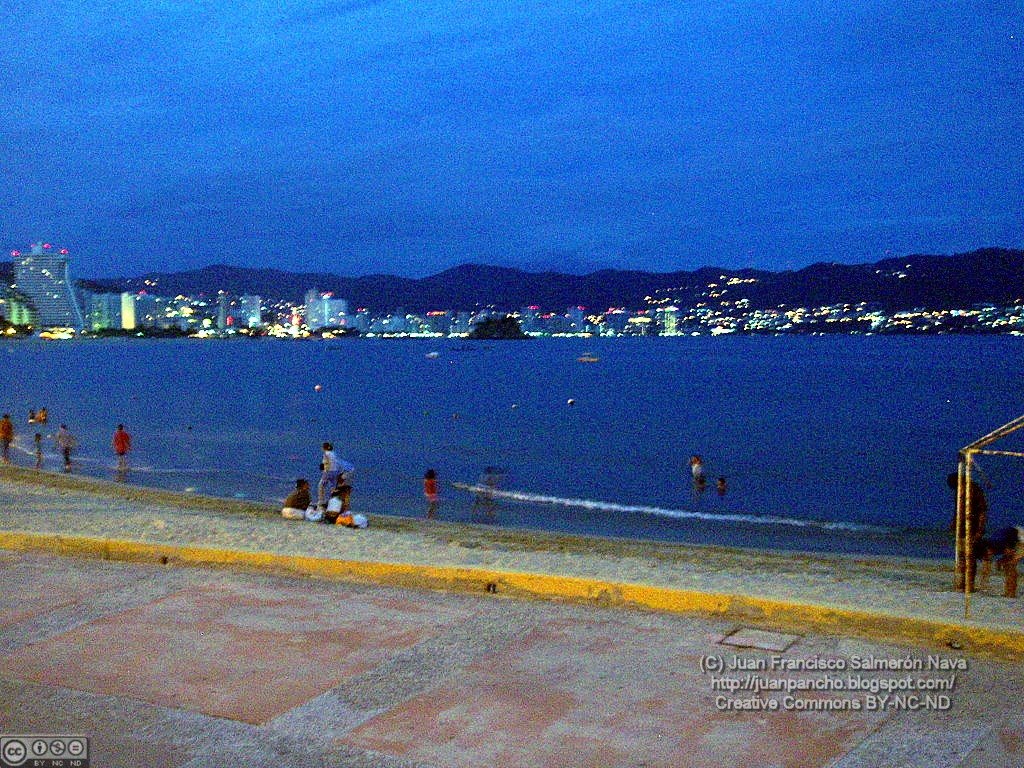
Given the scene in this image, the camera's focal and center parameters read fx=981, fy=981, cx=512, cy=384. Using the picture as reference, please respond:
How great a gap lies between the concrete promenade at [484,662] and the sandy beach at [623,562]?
45mm

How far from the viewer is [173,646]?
6465 mm

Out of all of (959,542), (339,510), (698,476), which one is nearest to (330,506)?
(339,510)

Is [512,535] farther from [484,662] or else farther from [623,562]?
[484,662]

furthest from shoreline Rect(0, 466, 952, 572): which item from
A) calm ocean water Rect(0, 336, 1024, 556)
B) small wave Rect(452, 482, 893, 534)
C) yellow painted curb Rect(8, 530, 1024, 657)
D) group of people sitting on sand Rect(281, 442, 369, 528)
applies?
yellow painted curb Rect(8, 530, 1024, 657)

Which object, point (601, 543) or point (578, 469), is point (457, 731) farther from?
point (578, 469)

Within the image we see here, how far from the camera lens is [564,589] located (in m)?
7.53

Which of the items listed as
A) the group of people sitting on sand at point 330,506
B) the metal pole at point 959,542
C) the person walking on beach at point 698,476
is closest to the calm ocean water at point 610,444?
the person walking on beach at point 698,476

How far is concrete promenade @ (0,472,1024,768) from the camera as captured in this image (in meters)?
4.91

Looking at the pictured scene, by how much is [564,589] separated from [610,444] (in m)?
32.2

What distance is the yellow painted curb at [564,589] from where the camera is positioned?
21.1ft

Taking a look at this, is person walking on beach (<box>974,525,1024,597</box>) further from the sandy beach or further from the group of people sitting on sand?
the group of people sitting on sand

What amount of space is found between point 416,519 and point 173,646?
1384cm

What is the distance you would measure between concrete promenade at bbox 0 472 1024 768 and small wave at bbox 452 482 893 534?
13.1 metres

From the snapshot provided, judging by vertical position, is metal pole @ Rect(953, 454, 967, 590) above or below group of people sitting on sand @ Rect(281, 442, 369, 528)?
above
